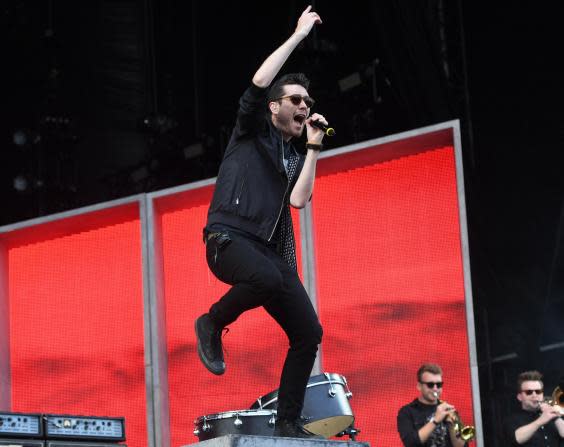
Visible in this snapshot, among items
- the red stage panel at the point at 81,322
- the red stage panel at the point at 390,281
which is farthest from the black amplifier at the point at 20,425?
the red stage panel at the point at 81,322

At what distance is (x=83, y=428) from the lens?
5.06 metres

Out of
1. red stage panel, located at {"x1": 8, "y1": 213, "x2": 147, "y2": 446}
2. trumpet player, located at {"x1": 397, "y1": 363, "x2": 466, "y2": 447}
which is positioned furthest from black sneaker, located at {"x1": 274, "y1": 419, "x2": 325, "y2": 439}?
red stage panel, located at {"x1": 8, "y1": 213, "x2": 147, "y2": 446}

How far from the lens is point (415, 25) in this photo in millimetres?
7340

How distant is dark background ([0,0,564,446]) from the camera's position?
811 centimetres

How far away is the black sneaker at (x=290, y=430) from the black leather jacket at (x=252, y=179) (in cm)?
65

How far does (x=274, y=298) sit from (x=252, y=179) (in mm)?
432

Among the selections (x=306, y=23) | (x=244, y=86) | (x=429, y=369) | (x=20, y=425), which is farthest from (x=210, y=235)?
(x=244, y=86)

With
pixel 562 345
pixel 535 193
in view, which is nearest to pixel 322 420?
pixel 535 193

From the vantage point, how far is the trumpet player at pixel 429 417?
5945mm

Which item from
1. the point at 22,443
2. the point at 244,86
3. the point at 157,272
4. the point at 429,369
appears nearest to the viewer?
the point at 22,443

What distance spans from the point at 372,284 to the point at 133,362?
5.82ft

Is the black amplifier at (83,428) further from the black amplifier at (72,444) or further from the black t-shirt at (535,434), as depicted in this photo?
the black t-shirt at (535,434)

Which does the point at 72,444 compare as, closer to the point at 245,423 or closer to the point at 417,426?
the point at 245,423

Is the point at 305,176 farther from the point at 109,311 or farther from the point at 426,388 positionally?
the point at 109,311
